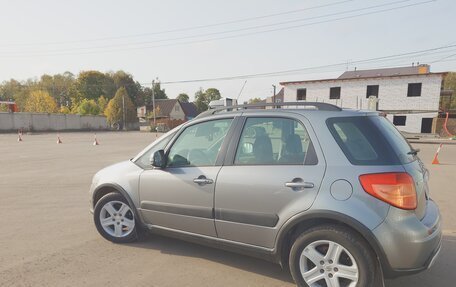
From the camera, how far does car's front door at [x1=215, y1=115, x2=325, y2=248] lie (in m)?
2.83

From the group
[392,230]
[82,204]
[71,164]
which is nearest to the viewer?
[392,230]

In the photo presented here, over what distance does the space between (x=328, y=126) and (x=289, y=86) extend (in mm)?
38627

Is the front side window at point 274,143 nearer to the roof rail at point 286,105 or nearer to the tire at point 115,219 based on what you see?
the roof rail at point 286,105

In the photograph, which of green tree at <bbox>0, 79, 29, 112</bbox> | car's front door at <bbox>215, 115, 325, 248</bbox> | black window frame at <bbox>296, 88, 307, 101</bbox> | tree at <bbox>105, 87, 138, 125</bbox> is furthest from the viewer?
green tree at <bbox>0, 79, 29, 112</bbox>

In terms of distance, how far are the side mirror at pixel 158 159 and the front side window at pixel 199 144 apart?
8 centimetres

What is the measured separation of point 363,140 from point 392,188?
0.48m

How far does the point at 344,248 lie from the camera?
2662mm

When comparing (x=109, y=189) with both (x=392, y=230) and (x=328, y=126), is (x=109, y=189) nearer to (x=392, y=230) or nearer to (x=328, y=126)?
(x=328, y=126)

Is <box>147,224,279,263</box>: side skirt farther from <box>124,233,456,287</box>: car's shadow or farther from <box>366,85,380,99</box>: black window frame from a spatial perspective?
<box>366,85,380,99</box>: black window frame

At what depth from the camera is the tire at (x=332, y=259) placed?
2.60 metres

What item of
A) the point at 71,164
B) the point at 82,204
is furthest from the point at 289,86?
the point at 82,204

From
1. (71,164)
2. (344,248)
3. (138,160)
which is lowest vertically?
(71,164)

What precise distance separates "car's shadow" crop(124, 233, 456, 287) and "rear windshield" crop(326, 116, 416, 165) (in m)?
1.28

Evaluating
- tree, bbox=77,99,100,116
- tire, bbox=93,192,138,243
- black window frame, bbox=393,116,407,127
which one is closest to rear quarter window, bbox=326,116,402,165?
tire, bbox=93,192,138,243
